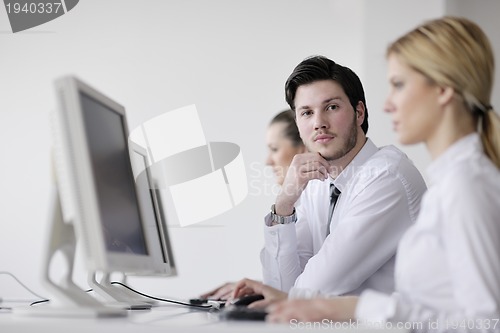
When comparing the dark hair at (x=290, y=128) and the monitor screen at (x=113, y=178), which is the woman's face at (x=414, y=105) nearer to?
the monitor screen at (x=113, y=178)

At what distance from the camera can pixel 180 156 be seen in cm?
480

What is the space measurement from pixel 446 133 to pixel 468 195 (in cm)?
18

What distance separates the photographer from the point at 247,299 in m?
1.54

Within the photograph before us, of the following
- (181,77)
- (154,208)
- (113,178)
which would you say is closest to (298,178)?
(154,208)

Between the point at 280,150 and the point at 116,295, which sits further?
the point at 280,150

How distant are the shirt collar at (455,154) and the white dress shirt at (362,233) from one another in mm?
673

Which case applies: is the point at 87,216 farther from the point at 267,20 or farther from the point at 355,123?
the point at 267,20

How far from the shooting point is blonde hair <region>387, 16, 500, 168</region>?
1301mm

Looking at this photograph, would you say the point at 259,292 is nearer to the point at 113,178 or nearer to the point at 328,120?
the point at 113,178

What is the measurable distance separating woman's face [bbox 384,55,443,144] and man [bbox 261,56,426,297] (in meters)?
0.66

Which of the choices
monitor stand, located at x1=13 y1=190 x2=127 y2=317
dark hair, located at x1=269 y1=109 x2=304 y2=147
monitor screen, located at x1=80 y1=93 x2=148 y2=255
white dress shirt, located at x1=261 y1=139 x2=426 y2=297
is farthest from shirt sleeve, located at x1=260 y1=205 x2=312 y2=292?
dark hair, located at x1=269 y1=109 x2=304 y2=147

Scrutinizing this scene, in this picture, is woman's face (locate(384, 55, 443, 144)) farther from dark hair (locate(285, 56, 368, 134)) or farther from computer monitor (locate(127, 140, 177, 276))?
dark hair (locate(285, 56, 368, 134))

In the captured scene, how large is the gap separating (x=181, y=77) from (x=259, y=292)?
11.0 ft

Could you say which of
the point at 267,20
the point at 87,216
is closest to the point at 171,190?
the point at 267,20
